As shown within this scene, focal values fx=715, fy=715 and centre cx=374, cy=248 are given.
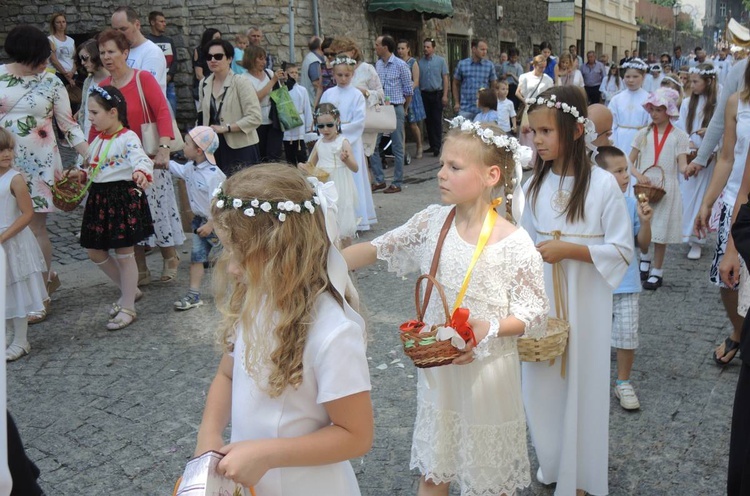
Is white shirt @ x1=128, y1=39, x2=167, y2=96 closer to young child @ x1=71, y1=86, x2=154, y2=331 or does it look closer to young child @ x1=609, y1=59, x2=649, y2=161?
young child @ x1=71, y1=86, x2=154, y2=331

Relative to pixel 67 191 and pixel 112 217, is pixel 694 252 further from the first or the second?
pixel 67 191

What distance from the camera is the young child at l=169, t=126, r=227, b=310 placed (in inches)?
227

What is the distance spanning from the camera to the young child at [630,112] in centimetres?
772

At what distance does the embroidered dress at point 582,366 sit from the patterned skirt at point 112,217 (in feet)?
11.8

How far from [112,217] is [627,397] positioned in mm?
3963

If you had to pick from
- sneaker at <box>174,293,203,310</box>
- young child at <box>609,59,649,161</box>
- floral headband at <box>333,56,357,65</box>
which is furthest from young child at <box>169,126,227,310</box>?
young child at <box>609,59,649,161</box>

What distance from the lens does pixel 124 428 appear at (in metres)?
3.97

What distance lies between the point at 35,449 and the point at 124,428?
1.48ft

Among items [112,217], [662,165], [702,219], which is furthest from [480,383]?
[662,165]

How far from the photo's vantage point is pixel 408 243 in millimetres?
2848

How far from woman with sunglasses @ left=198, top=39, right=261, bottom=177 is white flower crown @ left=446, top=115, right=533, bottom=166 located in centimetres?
451

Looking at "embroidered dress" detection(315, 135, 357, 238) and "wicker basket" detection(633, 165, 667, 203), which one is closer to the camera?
"wicker basket" detection(633, 165, 667, 203)

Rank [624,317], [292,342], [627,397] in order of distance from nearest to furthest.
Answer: [292,342] < [627,397] < [624,317]

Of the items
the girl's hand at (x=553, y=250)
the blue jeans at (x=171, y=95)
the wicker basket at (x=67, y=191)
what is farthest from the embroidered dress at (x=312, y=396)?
the blue jeans at (x=171, y=95)
